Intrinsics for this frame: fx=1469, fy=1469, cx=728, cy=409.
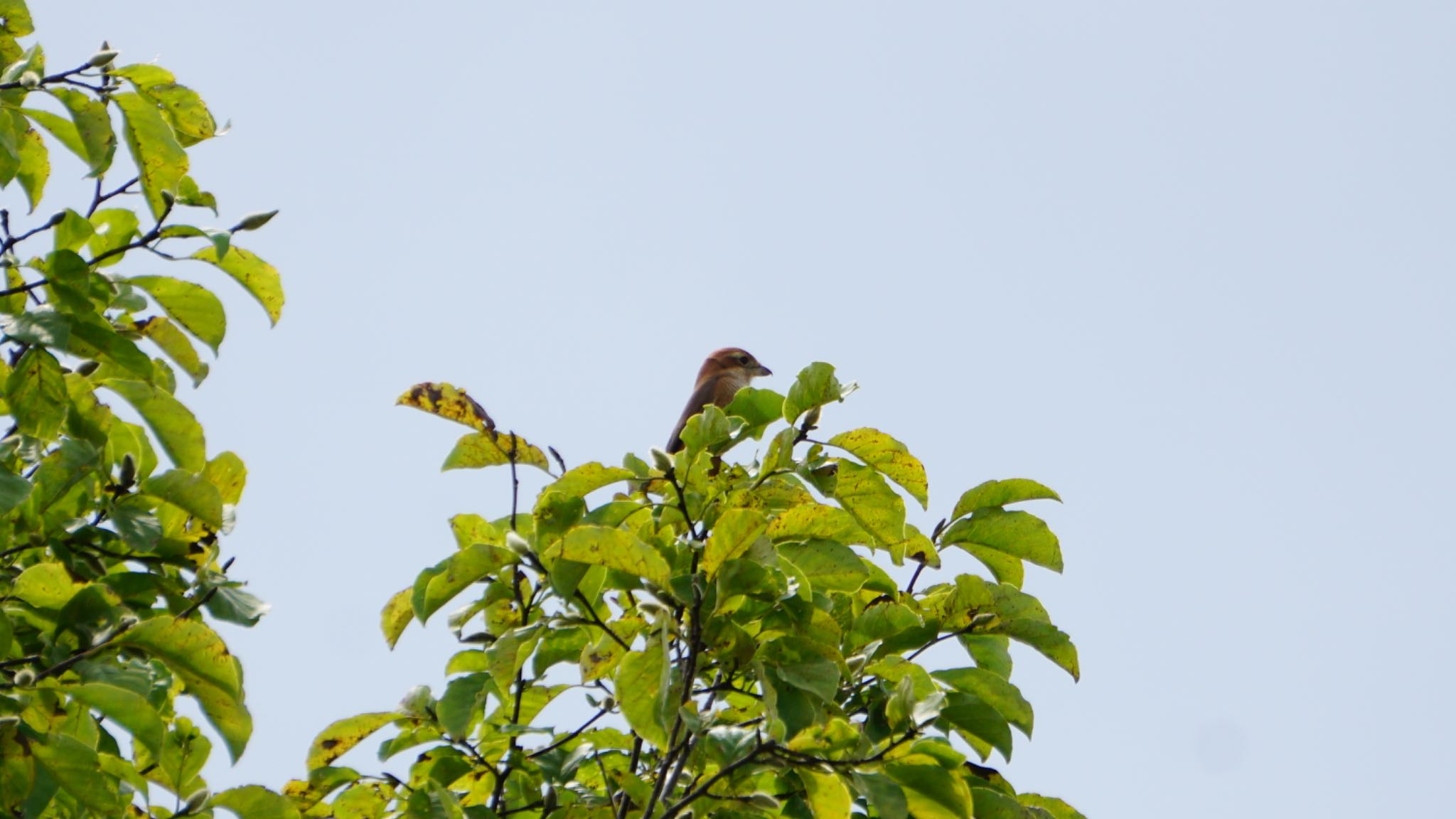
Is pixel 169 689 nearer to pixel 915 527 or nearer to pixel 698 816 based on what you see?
pixel 698 816

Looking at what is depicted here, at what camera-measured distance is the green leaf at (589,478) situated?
3205 millimetres

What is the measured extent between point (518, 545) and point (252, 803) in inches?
34.2

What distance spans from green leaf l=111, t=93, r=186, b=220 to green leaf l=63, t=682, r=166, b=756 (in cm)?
133

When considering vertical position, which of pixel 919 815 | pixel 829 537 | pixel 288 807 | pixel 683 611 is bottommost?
pixel 288 807

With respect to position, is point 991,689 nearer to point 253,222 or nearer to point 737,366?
point 253,222

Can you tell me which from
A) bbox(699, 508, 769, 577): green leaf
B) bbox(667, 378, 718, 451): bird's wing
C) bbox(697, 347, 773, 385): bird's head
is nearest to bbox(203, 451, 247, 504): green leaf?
bbox(699, 508, 769, 577): green leaf

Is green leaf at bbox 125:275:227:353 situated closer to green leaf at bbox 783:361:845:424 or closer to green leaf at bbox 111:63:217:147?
green leaf at bbox 111:63:217:147

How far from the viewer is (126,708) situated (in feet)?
9.70

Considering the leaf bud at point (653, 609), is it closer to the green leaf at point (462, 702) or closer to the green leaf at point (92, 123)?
the green leaf at point (462, 702)

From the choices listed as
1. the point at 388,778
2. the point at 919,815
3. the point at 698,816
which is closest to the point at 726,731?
the point at 698,816

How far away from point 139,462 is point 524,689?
105 cm

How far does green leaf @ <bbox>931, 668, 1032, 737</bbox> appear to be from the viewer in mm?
3377

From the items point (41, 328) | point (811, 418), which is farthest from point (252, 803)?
point (811, 418)

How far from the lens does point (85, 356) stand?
346cm
